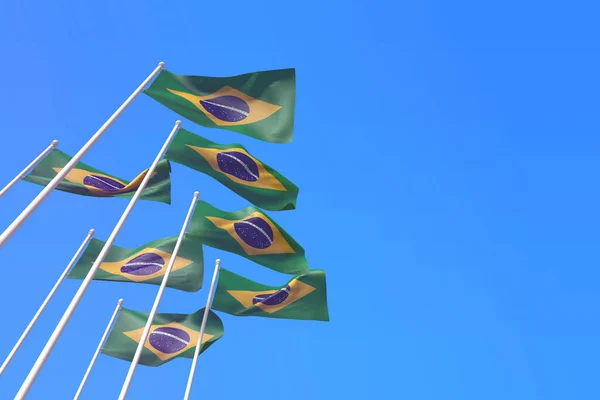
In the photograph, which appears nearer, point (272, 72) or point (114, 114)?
point (114, 114)

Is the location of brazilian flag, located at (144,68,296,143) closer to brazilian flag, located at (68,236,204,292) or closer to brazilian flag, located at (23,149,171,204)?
brazilian flag, located at (23,149,171,204)

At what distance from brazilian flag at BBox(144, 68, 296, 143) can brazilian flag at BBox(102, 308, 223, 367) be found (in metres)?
6.75

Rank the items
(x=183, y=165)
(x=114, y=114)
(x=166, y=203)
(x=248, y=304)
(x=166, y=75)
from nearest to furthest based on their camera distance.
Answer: (x=114, y=114) → (x=166, y=75) → (x=183, y=165) → (x=166, y=203) → (x=248, y=304)

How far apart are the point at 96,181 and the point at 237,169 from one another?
4098 millimetres

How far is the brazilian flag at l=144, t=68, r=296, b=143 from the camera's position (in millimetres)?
14094

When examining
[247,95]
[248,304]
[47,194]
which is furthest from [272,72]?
[248,304]

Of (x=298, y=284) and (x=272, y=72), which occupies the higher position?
(x=272, y=72)

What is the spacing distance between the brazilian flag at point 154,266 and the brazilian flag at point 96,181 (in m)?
1.74

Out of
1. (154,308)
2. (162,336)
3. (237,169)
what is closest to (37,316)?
(162,336)

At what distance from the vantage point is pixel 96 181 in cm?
1695

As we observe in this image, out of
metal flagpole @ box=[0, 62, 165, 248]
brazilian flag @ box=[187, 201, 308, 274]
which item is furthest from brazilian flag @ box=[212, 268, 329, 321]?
metal flagpole @ box=[0, 62, 165, 248]

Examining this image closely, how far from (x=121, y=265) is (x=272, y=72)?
24.7ft

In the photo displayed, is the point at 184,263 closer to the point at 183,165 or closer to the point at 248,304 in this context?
the point at 248,304

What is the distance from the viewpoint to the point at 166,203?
1681 cm
